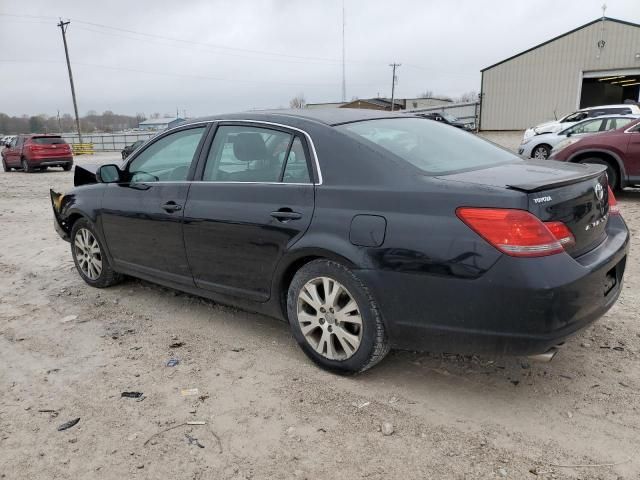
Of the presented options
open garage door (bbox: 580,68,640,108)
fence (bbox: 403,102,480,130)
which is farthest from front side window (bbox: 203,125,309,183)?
fence (bbox: 403,102,480,130)

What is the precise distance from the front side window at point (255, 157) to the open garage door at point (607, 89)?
34.5m

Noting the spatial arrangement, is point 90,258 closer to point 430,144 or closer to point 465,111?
point 430,144

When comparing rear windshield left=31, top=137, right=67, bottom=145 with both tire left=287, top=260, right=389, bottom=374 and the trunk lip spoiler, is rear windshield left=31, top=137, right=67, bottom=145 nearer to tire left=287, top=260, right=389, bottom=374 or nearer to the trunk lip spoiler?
tire left=287, top=260, right=389, bottom=374

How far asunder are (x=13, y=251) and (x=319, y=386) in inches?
222

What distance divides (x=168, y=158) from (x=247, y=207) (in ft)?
3.87

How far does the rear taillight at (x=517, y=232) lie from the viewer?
240cm

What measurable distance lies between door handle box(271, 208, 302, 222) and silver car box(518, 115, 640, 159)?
1066 cm

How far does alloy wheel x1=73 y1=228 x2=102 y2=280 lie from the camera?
4.88 m

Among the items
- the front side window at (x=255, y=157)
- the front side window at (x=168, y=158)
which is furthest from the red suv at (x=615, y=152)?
the front side window at (x=168, y=158)

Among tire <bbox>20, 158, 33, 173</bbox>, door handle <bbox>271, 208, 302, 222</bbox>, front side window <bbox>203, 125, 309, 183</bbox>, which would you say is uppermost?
front side window <bbox>203, 125, 309, 183</bbox>

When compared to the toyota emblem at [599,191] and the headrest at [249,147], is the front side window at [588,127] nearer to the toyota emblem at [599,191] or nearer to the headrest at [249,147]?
the toyota emblem at [599,191]

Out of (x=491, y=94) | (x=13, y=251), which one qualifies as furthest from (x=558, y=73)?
(x=13, y=251)

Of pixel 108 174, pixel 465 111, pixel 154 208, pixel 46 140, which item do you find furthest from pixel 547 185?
pixel 465 111

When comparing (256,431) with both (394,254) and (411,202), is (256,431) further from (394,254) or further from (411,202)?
(411,202)
